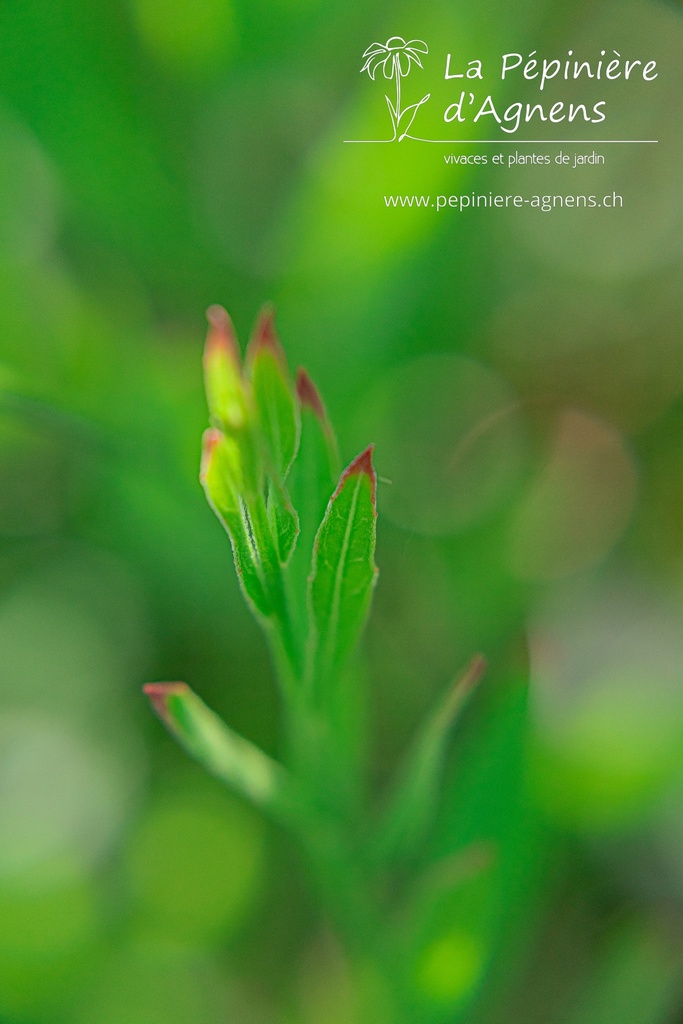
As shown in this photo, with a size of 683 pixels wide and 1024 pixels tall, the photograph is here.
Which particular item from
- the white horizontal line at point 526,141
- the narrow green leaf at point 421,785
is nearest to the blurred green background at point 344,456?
the white horizontal line at point 526,141

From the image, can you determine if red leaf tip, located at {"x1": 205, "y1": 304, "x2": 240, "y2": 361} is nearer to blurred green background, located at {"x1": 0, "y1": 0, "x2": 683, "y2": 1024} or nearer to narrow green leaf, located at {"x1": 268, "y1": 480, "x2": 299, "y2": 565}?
narrow green leaf, located at {"x1": 268, "y1": 480, "x2": 299, "y2": 565}

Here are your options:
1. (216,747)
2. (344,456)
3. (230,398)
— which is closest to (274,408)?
(230,398)

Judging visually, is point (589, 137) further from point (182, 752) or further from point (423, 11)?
point (182, 752)

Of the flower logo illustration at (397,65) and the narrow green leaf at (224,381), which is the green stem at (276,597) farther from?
the flower logo illustration at (397,65)

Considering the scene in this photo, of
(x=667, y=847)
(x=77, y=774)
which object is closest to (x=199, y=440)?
(x=77, y=774)

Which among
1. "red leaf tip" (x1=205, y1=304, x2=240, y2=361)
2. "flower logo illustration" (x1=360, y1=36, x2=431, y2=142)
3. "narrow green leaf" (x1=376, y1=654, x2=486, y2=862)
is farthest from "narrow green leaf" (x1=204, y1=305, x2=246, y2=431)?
"flower logo illustration" (x1=360, y1=36, x2=431, y2=142)

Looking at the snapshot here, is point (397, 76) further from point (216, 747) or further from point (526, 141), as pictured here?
point (216, 747)
